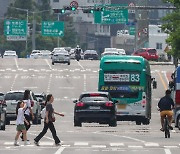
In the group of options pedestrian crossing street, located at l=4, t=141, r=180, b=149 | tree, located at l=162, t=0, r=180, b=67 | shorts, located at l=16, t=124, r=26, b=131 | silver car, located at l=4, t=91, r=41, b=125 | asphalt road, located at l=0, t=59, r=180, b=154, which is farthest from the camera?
tree, located at l=162, t=0, r=180, b=67

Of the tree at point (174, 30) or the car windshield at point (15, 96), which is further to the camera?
the tree at point (174, 30)

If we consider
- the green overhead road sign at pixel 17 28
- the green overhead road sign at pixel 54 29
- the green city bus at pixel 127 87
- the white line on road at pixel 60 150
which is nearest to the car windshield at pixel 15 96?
the green city bus at pixel 127 87

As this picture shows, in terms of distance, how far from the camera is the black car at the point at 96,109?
4391 centimetres

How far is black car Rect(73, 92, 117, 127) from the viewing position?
4391cm

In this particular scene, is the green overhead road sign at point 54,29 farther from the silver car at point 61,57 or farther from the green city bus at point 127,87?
the green city bus at point 127,87

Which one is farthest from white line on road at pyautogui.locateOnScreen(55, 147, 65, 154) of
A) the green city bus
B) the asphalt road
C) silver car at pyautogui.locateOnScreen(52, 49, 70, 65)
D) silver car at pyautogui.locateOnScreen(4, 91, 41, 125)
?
silver car at pyautogui.locateOnScreen(52, 49, 70, 65)

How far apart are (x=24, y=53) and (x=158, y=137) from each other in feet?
428

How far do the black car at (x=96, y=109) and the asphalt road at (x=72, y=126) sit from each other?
63cm

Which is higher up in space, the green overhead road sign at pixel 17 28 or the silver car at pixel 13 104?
the silver car at pixel 13 104

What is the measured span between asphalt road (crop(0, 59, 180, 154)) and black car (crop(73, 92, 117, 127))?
0.63 meters

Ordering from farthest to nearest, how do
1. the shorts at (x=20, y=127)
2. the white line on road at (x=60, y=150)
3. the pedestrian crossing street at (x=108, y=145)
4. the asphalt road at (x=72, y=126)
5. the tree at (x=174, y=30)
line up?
the tree at (x=174, y=30)
the shorts at (x=20, y=127)
the pedestrian crossing street at (x=108, y=145)
the asphalt road at (x=72, y=126)
the white line on road at (x=60, y=150)

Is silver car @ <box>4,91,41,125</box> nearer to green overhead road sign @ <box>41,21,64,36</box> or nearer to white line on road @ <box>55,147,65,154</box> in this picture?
white line on road @ <box>55,147,65,154</box>

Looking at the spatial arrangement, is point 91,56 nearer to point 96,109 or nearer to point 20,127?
point 96,109

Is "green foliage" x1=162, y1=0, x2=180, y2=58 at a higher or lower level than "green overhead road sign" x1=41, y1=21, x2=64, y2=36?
higher
